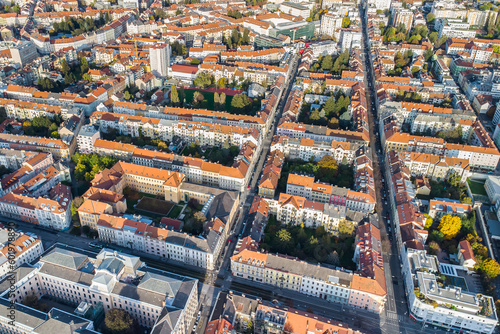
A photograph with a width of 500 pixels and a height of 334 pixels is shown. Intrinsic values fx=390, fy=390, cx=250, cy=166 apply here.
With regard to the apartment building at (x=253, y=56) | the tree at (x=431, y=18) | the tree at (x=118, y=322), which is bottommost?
the tree at (x=118, y=322)

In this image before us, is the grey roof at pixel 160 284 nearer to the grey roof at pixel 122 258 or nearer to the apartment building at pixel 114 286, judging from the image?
the apartment building at pixel 114 286

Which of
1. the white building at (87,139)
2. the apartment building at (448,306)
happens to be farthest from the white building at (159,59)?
the apartment building at (448,306)

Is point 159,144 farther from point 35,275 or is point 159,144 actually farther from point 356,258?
point 356,258

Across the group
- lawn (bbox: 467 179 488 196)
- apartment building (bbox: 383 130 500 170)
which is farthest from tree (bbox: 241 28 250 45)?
lawn (bbox: 467 179 488 196)

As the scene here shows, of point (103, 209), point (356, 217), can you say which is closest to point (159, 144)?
point (103, 209)

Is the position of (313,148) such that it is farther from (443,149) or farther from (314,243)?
(443,149)

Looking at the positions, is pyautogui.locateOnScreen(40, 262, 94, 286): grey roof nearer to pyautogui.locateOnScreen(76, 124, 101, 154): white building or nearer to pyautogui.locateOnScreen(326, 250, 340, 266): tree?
pyautogui.locateOnScreen(326, 250, 340, 266): tree
